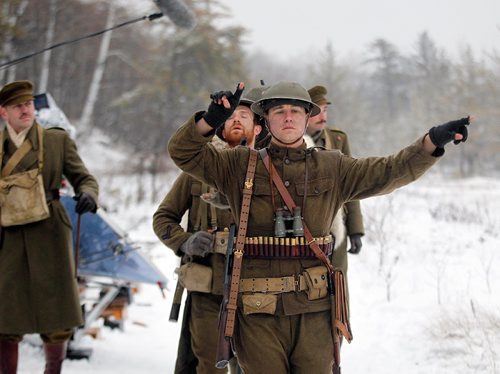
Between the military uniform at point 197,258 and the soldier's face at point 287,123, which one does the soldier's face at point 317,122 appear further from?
the soldier's face at point 287,123

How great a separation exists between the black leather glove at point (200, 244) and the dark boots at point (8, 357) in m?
1.58

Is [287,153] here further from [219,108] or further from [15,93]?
[15,93]

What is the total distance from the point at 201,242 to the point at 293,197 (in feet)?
2.52

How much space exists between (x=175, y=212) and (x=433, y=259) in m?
4.96

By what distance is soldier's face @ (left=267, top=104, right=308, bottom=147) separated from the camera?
2.48m

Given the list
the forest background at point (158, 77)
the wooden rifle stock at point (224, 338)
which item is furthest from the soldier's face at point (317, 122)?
the forest background at point (158, 77)

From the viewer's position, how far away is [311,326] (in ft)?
7.95

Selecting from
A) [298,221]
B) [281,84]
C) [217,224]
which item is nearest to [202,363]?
[217,224]

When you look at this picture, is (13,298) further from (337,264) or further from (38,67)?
(38,67)

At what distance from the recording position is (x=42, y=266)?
3.72 meters

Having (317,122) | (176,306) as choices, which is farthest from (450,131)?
(317,122)

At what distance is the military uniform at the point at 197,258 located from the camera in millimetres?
3158

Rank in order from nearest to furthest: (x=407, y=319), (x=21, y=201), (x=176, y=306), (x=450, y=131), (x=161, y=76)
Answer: (x=450, y=131) → (x=176, y=306) → (x=21, y=201) → (x=407, y=319) → (x=161, y=76)

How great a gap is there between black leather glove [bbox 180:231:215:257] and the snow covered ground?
79.3 inches
